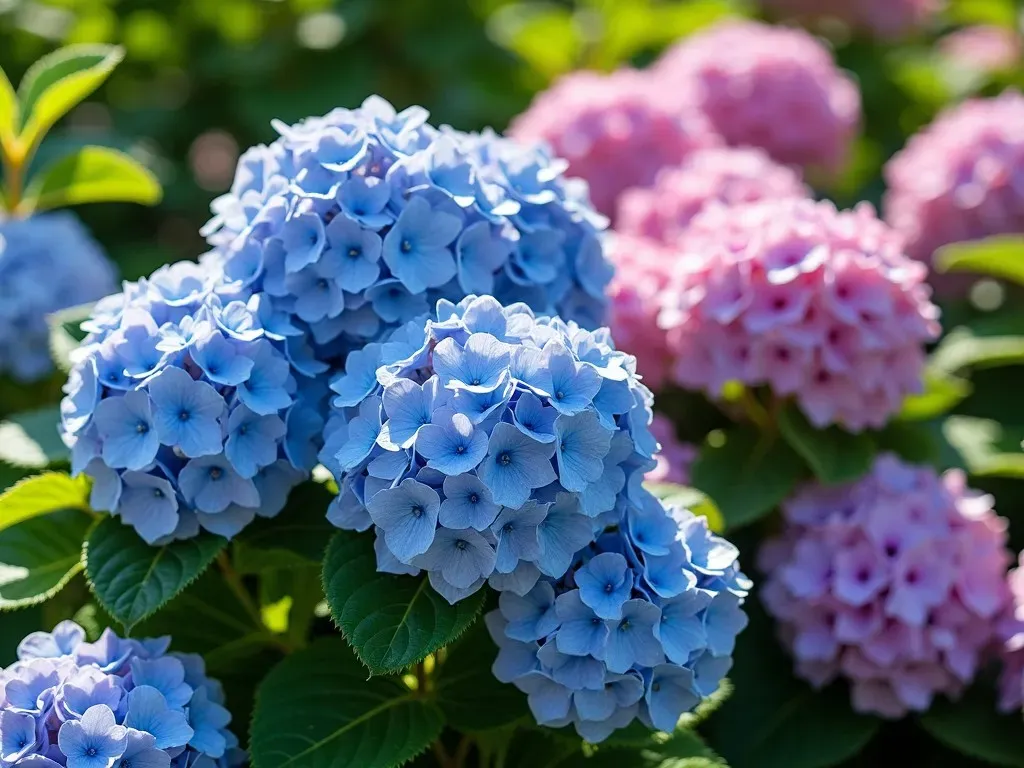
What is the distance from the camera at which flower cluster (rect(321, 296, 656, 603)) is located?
127 centimetres

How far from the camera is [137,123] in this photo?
11.7ft

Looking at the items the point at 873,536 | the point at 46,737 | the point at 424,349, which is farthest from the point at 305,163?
the point at 873,536

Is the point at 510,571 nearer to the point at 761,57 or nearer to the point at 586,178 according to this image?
the point at 586,178

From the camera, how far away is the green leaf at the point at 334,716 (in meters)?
1.43

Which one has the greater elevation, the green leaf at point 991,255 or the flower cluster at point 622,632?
the flower cluster at point 622,632

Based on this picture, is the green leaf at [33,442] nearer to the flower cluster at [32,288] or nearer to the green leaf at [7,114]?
the flower cluster at [32,288]

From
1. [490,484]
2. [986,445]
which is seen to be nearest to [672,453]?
[986,445]

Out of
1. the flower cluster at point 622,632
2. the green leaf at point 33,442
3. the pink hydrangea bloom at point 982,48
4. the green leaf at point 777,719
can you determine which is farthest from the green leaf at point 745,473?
the pink hydrangea bloom at point 982,48

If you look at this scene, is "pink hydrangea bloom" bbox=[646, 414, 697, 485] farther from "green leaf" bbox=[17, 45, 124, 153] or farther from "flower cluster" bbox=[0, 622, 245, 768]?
"green leaf" bbox=[17, 45, 124, 153]

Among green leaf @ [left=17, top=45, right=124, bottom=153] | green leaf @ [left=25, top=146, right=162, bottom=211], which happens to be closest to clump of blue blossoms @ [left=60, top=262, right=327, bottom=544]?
green leaf @ [left=17, top=45, right=124, bottom=153]

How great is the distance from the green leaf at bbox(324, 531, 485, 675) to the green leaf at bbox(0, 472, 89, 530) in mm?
420

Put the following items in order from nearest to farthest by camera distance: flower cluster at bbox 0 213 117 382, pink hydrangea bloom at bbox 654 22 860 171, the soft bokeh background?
flower cluster at bbox 0 213 117 382
pink hydrangea bloom at bbox 654 22 860 171
the soft bokeh background

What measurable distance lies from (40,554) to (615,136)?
1.68 meters

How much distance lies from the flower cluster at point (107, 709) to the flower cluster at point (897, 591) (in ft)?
3.16
